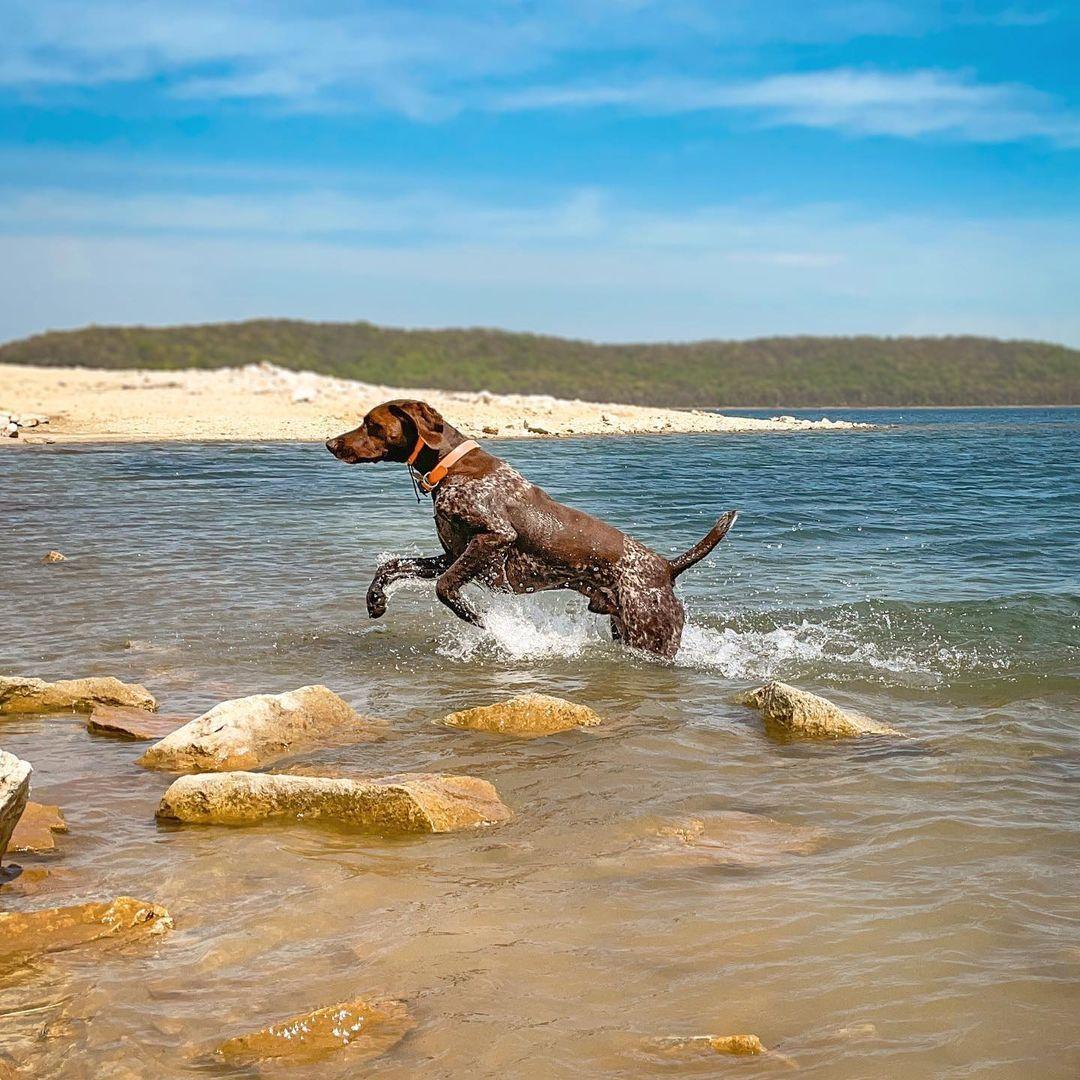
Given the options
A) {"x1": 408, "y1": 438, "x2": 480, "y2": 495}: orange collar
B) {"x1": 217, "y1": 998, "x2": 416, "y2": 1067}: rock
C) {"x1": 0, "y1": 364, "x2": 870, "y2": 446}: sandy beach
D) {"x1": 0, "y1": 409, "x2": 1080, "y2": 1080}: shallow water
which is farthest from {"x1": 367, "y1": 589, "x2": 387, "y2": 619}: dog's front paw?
{"x1": 0, "y1": 364, "x2": 870, "y2": 446}: sandy beach

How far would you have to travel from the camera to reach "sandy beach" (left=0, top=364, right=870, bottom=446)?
3030 centimetres

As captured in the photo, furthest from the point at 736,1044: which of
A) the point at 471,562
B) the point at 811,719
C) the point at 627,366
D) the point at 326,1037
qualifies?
the point at 627,366

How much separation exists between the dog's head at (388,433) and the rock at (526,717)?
2266 mm

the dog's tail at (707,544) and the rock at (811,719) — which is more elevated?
the dog's tail at (707,544)

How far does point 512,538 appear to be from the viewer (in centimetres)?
763

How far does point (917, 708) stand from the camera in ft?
21.7

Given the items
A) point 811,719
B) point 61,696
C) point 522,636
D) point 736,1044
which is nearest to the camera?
point 736,1044

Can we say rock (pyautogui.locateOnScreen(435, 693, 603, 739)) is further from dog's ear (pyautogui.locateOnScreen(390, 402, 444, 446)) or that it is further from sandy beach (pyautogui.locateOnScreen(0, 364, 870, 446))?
sandy beach (pyautogui.locateOnScreen(0, 364, 870, 446))

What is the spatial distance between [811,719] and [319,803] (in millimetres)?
2559

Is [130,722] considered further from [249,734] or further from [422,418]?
[422,418]

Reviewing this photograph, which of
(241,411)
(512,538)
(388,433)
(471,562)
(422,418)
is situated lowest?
(471,562)

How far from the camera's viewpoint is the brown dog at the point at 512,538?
7.66 meters

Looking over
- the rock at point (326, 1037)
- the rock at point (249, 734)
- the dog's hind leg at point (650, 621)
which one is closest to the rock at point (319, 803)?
the rock at point (249, 734)

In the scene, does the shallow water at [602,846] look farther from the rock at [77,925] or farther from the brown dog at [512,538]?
the brown dog at [512,538]
